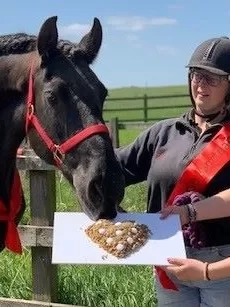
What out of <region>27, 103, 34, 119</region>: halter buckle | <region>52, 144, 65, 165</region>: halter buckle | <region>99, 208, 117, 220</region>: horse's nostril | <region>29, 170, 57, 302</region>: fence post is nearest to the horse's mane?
<region>27, 103, 34, 119</region>: halter buckle

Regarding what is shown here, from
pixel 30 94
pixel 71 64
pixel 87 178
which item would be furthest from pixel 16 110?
pixel 87 178

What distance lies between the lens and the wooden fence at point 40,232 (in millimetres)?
4797

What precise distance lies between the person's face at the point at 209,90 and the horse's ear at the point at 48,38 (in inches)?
29.6

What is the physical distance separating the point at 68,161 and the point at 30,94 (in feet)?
1.49

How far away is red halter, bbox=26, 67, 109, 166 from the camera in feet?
10.1

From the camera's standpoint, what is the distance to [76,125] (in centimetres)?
311

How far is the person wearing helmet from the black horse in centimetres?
37

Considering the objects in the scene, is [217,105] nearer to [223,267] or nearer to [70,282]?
[223,267]

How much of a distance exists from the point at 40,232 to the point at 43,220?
0.11 metres

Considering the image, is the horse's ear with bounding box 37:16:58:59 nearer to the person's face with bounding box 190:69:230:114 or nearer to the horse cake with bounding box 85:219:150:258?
the person's face with bounding box 190:69:230:114

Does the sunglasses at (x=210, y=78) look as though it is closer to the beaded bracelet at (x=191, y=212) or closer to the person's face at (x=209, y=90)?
the person's face at (x=209, y=90)

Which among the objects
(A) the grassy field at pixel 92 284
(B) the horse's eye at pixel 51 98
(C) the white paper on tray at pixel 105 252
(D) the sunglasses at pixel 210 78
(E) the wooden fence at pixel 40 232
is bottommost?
(A) the grassy field at pixel 92 284

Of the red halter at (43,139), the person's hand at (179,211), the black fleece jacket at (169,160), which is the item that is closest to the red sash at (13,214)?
the red halter at (43,139)

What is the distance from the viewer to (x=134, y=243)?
2791 millimetres
